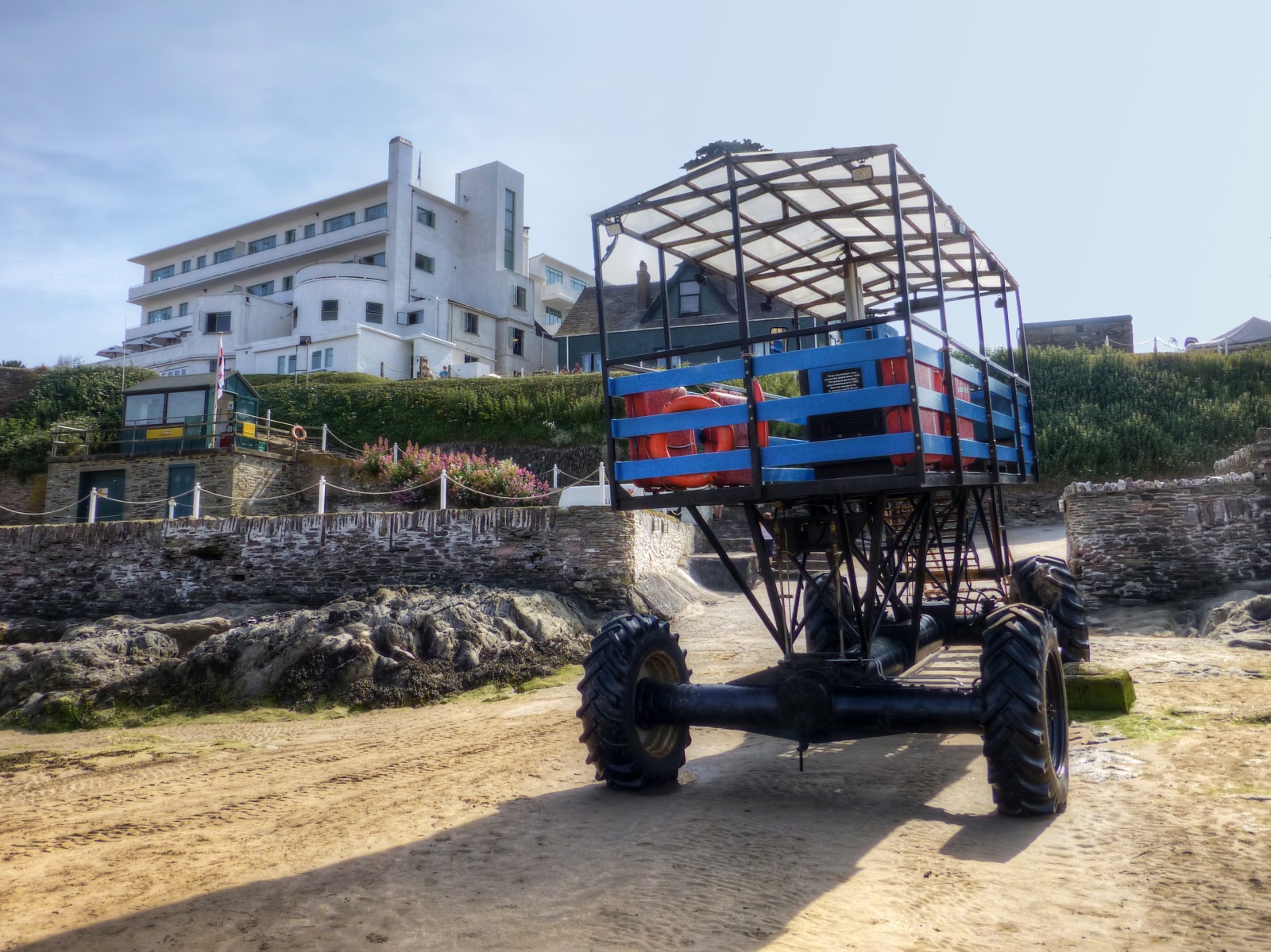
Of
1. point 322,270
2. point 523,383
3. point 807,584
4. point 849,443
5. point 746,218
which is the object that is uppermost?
point 322,270

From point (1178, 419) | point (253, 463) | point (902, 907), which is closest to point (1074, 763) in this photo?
point (902, 907)

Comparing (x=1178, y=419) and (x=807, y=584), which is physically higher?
(x=1178, y=419)

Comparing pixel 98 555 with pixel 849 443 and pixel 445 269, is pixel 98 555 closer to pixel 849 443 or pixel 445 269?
pixel 849 443

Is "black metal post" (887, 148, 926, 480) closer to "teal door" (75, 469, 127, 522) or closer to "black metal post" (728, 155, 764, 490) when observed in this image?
"black metal post" (728, 155, 764, 490)

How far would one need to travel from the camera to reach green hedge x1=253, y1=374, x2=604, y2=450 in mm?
28000

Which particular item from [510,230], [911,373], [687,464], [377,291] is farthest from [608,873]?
[510,230]

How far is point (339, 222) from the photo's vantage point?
49312 mm

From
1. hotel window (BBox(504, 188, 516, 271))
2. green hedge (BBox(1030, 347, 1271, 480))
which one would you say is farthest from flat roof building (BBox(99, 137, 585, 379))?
green hedge (BBox(1030, 347, 1271, 480))

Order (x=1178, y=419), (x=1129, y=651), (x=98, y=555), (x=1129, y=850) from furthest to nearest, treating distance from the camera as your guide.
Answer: (x=1178, y=419) < (x=98, y=555) < (x=1129, y=651) < (x=1129, y=850)

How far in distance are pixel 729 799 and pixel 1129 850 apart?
2.10 meters

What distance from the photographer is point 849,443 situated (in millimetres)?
4863

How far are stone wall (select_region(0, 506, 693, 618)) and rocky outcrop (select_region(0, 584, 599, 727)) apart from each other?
5.28ft

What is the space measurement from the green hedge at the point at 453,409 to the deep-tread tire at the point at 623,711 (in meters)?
21.7

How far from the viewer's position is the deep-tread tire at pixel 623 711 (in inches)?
203
